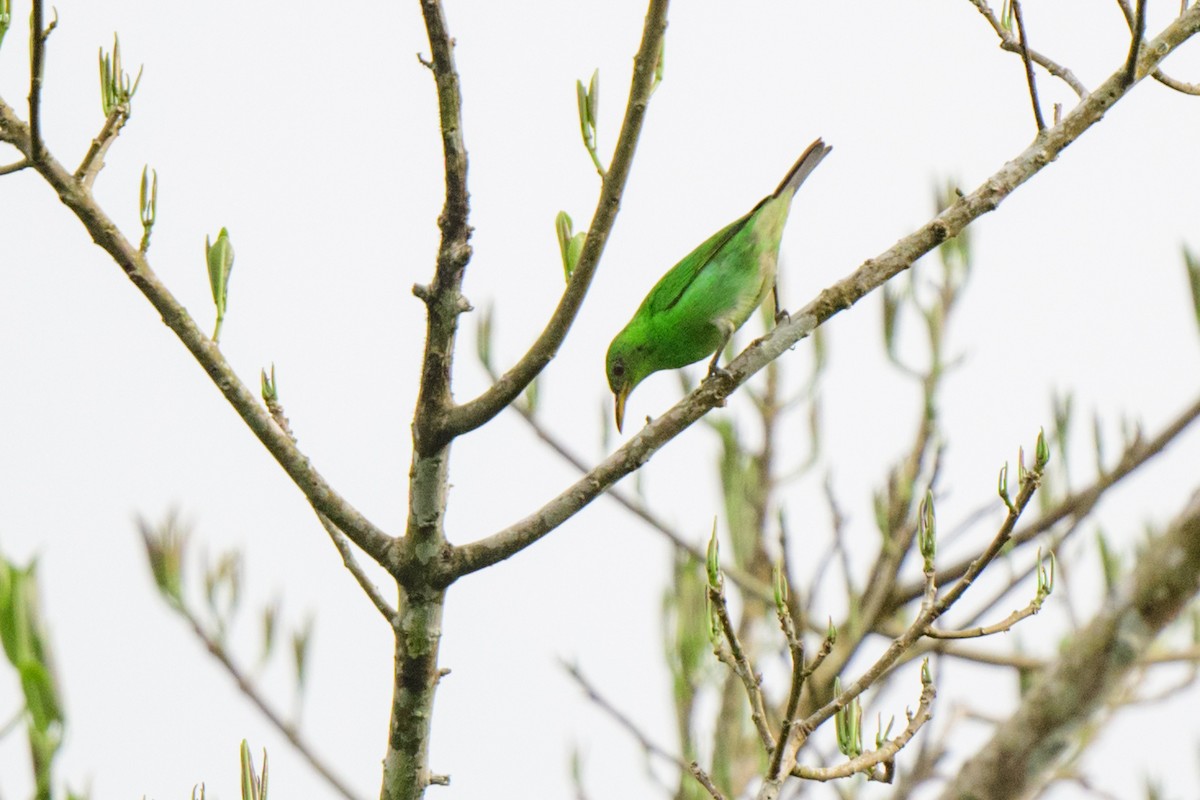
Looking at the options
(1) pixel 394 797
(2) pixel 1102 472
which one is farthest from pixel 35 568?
(2) pixel 1102 472

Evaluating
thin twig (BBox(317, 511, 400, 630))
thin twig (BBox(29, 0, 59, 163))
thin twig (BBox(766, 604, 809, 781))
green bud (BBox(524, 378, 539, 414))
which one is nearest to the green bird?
green bud (BBox(524, 378, 539, 414))

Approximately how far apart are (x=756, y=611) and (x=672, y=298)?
4.22 ft

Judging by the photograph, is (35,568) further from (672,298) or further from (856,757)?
(672,298)

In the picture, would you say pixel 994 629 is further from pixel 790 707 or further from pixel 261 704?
pixel 261 704

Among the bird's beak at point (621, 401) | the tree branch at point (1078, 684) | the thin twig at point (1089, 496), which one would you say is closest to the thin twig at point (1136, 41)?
the tree branch at point (1078, 684)

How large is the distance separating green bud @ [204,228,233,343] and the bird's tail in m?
2.82

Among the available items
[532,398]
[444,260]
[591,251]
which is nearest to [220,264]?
[444,260]

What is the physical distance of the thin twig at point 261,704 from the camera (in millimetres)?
3635

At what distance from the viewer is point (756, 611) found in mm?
5430

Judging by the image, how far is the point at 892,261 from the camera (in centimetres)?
292

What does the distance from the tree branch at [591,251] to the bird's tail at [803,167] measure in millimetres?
2732

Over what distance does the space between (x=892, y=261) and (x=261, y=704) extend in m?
2.07

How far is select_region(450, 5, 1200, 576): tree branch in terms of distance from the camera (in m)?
2.76

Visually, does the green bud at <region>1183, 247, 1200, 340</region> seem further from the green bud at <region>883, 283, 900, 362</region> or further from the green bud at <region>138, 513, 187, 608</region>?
the green bud at <region>138, 513, 187, 608</region>
